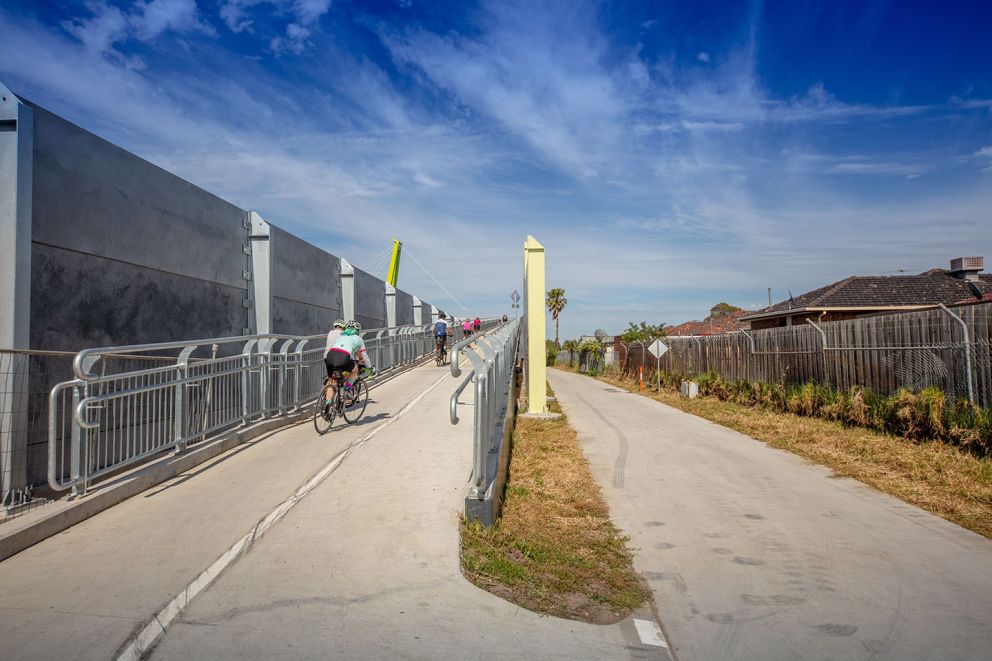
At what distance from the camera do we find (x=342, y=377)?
10391 millimetres

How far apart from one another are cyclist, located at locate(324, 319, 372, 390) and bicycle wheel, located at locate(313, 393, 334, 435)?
0.55m

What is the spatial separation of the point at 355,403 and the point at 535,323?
4644 millimetres

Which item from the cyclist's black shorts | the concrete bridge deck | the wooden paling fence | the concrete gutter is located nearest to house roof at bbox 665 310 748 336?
the wooden paling fence

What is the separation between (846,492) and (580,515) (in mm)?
3633

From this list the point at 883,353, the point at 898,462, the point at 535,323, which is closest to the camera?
the point at 898,462

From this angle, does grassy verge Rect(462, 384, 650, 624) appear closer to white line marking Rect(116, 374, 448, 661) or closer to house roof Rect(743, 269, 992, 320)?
white line marking Rect(116, 374, 448, 661)

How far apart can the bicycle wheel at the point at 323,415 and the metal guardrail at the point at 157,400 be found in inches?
36.0

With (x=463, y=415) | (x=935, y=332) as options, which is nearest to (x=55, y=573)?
(x=463, y=415)

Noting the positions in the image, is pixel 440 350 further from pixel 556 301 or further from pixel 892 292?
pixel 556 301

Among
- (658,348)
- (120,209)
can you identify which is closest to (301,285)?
(120,209)

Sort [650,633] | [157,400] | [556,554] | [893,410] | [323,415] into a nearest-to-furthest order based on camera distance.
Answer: [650,633] → [556,554] → [157,400] → [323,415] → [893,410]

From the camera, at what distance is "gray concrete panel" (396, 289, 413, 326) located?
2764 centimetres

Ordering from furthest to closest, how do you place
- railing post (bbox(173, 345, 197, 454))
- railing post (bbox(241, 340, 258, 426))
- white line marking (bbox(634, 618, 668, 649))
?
railing post (bbox(241, 340, 258, 426)) → railing post (bbox(173, 345, 197, 454)) → white line marking (bbox(634, 618, 668, 649))

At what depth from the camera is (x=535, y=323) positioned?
14.1m
